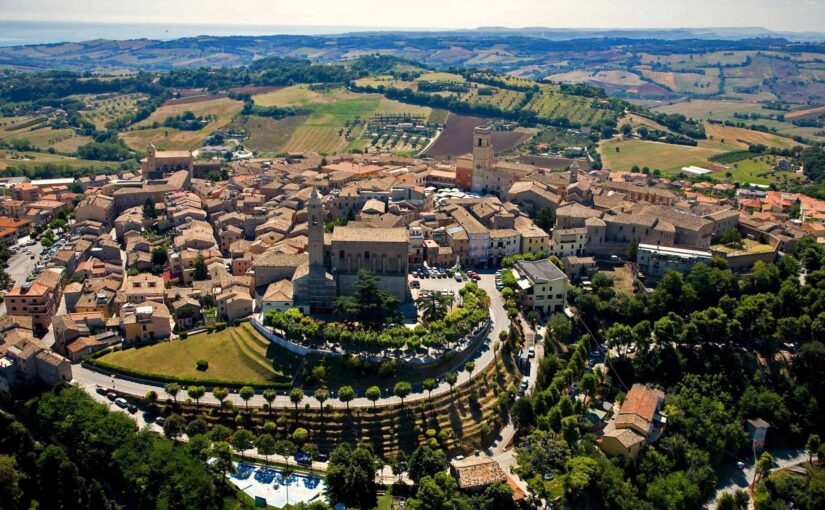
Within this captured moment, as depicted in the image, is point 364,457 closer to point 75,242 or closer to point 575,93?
point 75,242

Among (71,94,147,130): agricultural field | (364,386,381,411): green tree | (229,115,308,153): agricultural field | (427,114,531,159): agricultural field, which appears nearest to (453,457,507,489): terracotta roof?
(364,386,381,411): green tree

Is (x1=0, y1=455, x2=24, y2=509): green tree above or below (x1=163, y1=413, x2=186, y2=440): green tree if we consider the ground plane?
below

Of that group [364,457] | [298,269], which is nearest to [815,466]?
[364,457]

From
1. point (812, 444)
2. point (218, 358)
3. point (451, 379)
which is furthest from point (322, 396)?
point (812, 444)

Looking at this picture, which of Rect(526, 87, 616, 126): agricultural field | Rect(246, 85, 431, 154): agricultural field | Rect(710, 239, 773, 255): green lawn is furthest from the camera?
Rect(526, 87, 616, 126): agricultural field

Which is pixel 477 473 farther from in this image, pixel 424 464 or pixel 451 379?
pixel 451 379

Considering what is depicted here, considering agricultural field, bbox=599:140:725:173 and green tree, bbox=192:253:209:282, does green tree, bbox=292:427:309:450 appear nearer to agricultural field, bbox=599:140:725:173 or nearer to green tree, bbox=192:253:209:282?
green tree, bbox=192:253:209:282

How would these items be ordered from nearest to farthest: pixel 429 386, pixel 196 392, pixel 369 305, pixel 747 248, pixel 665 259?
pixel 196 392 < pixel 429 386 < pixel 369 305 < pixel 665 259 < pixel 747 248

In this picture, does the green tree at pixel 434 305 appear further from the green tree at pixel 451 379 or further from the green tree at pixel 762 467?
the green tree at pixel 762 467
